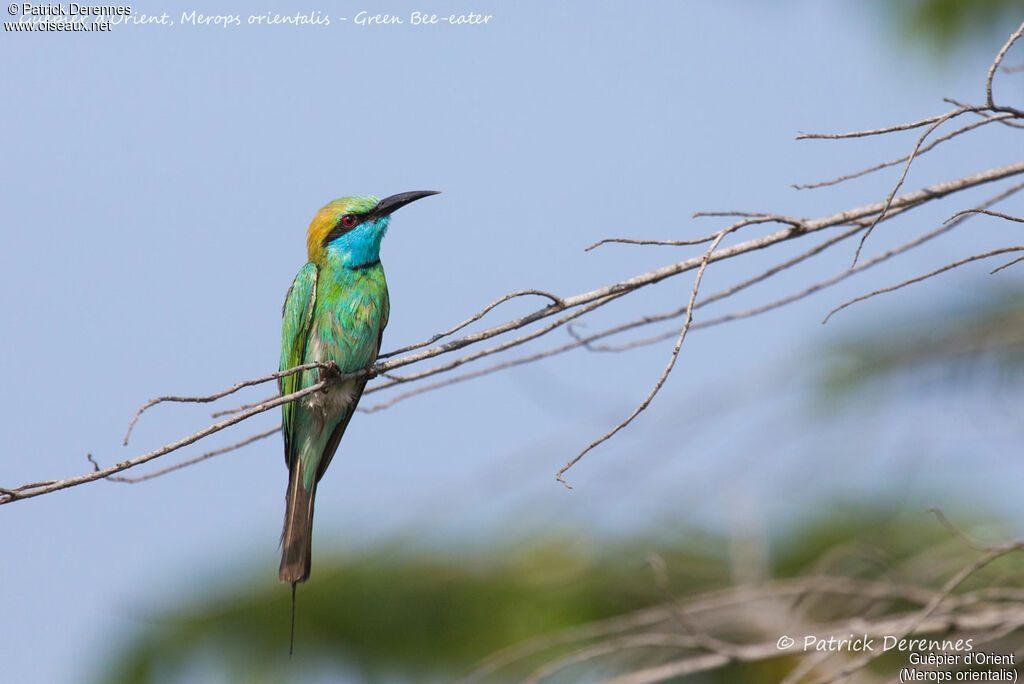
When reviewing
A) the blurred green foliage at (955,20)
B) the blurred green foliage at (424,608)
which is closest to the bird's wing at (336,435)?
the blurred green foliage at (424,608)

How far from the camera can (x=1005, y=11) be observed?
6363mm

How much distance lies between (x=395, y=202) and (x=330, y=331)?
2.30 feet

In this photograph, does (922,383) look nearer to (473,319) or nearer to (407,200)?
(407,200)

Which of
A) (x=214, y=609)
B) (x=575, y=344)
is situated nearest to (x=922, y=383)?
(x=575, y=344)

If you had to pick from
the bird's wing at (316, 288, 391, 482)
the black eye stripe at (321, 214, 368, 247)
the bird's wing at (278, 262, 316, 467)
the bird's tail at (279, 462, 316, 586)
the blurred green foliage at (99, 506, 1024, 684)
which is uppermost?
the black eye stripe at (321, 214, 368, 247)

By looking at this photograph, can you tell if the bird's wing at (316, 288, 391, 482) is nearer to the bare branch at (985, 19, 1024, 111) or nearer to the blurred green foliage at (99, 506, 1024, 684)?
the blurred green foliage at (99, 506, 1024, 684)

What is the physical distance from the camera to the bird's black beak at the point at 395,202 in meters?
4.91

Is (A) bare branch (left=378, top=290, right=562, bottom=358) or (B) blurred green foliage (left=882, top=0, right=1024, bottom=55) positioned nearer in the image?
(A) bare branch (left=378, top=290, right=562, bottom=358)

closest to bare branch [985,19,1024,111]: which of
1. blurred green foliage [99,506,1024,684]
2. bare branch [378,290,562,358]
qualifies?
bare branch [378,290,562,358]

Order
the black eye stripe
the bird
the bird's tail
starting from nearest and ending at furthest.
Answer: the bird's tail → the bird → the black eye stripe

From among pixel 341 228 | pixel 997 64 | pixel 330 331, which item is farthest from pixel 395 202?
pixel 997 64

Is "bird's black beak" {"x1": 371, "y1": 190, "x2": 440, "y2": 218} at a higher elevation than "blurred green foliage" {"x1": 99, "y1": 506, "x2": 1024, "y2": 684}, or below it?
higher

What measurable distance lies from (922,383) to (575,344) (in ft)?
7.03

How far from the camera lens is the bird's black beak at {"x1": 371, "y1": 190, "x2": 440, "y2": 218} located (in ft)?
16.1
